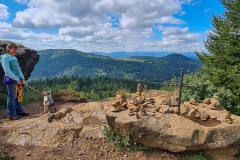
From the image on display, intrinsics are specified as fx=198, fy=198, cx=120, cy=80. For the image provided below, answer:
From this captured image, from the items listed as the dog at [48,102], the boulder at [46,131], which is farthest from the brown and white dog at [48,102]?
the boulder at [46,131]

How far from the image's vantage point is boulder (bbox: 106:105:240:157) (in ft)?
22.3

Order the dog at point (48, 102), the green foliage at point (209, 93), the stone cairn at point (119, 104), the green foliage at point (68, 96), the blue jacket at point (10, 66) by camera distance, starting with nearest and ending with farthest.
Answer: the stone cairn at point (119, 104) → the blue jacket at point (10, 66) → the dog at point (48, 102) → the green foliage at point (209, 93) → the green foliage at point (68, 96)

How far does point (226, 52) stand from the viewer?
40.5 ft

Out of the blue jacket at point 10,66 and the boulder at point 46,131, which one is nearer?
the boulder at point 46,131

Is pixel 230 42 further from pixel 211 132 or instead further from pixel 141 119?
pixel 141 119

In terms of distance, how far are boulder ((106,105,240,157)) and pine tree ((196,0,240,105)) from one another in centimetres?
516

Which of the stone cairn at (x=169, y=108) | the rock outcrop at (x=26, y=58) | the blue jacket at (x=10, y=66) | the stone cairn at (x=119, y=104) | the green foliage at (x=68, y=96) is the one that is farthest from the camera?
the rock outcrop at (x=26, y=58)

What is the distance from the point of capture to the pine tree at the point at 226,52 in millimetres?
11680

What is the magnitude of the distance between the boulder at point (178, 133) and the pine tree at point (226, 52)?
5.16 metres

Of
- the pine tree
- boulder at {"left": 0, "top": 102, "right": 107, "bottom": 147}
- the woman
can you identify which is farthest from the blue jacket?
the pine tree

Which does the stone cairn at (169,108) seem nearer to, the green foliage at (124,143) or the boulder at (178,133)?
the boulder at (178,133)

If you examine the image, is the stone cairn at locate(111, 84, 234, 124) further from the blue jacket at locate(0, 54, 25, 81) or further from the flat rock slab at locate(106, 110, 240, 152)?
the blue jacket at locate(0, 54, 25, 81)

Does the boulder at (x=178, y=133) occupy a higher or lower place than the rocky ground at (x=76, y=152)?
higher

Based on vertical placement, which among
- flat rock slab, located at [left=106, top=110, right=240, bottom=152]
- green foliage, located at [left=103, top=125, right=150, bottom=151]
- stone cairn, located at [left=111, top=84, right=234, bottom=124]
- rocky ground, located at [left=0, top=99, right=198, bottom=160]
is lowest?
rocky ground, located at [left=0, top=99, right=198, bottom=160]
